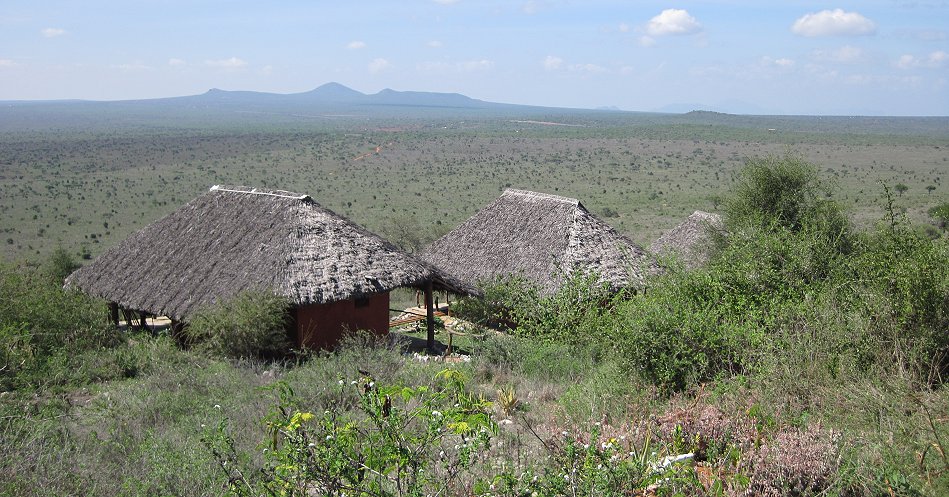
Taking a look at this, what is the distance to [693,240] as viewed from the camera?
2006 centimetres

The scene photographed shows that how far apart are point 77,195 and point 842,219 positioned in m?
43.7

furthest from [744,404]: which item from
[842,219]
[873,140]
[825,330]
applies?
[873,140]

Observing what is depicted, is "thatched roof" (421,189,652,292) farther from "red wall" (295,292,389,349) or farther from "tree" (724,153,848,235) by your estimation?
"red wall" (295,292,389,349)

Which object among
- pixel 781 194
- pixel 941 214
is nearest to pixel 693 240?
pixel 781 194

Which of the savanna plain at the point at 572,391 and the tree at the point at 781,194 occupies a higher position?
the tree at the point at 781,194

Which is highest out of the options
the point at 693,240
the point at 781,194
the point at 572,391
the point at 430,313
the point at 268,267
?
the point at 781,194

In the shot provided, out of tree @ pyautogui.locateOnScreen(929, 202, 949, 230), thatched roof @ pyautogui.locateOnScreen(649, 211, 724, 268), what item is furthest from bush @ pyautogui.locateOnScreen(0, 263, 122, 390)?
tree @ pyautogui.locateOnScreen(929, 202, 949, 230)

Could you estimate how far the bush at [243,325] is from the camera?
39.5 feet

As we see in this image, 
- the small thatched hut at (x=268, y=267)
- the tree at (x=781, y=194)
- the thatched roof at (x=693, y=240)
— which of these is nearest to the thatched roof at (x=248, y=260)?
the small thatched hut at (x=268, y=267)

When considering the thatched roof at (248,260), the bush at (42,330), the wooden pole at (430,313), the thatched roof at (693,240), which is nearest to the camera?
the bush at (42,330)

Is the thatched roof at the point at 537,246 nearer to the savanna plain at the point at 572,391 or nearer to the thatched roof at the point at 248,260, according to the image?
the savanna plain at the point at 572,391

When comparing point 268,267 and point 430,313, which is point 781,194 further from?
point 268,267

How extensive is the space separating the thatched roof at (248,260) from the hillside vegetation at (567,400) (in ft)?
4.27

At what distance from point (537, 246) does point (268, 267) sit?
676 cm
